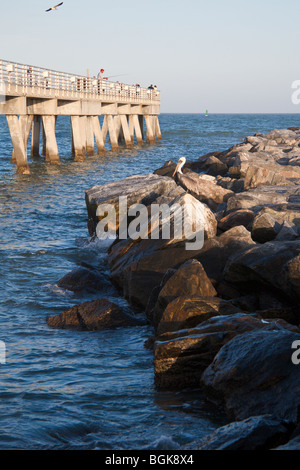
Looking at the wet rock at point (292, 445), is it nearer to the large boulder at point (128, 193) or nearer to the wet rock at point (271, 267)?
the wet rock at point (271, 267)

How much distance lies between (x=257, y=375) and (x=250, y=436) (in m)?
1.01

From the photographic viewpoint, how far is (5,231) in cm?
1488

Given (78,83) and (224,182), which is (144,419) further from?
(78,83)

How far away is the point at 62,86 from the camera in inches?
1155

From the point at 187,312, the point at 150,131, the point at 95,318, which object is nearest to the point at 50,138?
the point at 150,131

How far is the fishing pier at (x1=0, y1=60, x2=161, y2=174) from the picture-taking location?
22938 millimetres

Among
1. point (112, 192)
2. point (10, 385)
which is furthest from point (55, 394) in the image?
point (112, 192)

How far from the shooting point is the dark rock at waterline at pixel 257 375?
5.06m

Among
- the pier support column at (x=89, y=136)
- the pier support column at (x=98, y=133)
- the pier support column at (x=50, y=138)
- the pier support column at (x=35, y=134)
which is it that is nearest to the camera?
the pier support column at (x=50, y=138)

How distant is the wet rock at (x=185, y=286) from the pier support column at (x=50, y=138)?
2122 centimetres

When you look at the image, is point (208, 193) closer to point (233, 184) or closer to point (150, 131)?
point (233, 184)

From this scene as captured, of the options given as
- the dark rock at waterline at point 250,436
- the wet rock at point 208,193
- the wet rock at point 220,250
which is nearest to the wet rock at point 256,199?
the wet rock at point 208,193

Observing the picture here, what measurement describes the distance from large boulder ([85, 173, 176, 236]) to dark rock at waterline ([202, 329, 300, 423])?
24.3 ft

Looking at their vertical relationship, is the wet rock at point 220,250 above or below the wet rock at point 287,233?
below
